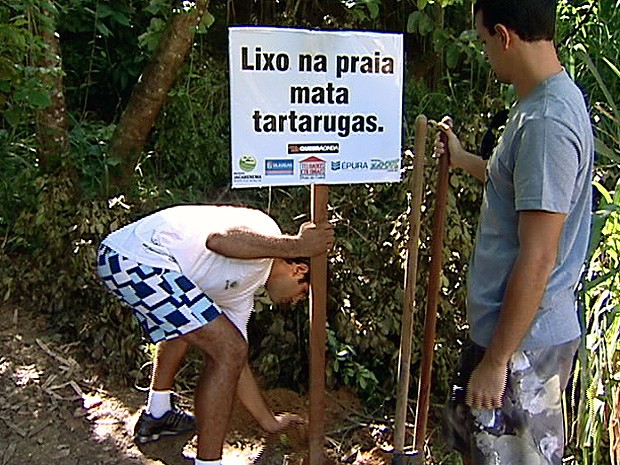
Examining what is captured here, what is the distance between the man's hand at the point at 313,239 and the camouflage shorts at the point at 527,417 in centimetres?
69

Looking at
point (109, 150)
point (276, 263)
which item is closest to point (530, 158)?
point (276, 263)

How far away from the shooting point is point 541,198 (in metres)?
1.64

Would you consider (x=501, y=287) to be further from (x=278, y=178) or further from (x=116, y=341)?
(x=116, y=341)

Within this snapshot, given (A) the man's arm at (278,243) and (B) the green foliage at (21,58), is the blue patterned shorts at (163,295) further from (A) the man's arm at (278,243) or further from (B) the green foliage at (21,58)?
(B) the green foliage at (21,58)

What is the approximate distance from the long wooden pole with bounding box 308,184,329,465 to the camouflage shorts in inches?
27.7

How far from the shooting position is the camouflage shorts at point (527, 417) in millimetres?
1879

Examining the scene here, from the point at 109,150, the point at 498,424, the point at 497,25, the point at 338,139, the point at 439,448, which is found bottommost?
the point at 439,448

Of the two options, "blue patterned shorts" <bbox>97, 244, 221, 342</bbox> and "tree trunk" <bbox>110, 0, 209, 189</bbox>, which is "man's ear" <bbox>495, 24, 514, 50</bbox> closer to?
"blue patterned shorts" <bbox>97, 244, 221, 342</bbox>

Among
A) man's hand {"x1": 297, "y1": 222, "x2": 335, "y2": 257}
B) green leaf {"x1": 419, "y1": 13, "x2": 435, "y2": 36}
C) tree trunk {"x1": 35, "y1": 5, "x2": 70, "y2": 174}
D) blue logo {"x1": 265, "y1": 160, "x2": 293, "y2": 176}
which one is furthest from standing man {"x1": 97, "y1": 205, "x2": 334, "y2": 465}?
tree trunk {"x1": 35, "y1": 5, "x2": 70, "y2": 174}

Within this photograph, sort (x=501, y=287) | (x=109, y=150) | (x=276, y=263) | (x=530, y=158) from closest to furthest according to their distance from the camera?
(x=530, y=158), (x=501, y=287), (x=276, y=263), (x=109, y=150)

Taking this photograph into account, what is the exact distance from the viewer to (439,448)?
Answer: 3230 millimetres

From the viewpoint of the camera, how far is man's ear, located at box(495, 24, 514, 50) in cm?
174

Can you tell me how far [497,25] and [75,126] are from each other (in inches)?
139

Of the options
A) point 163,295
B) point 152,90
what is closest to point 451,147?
point 163,295
